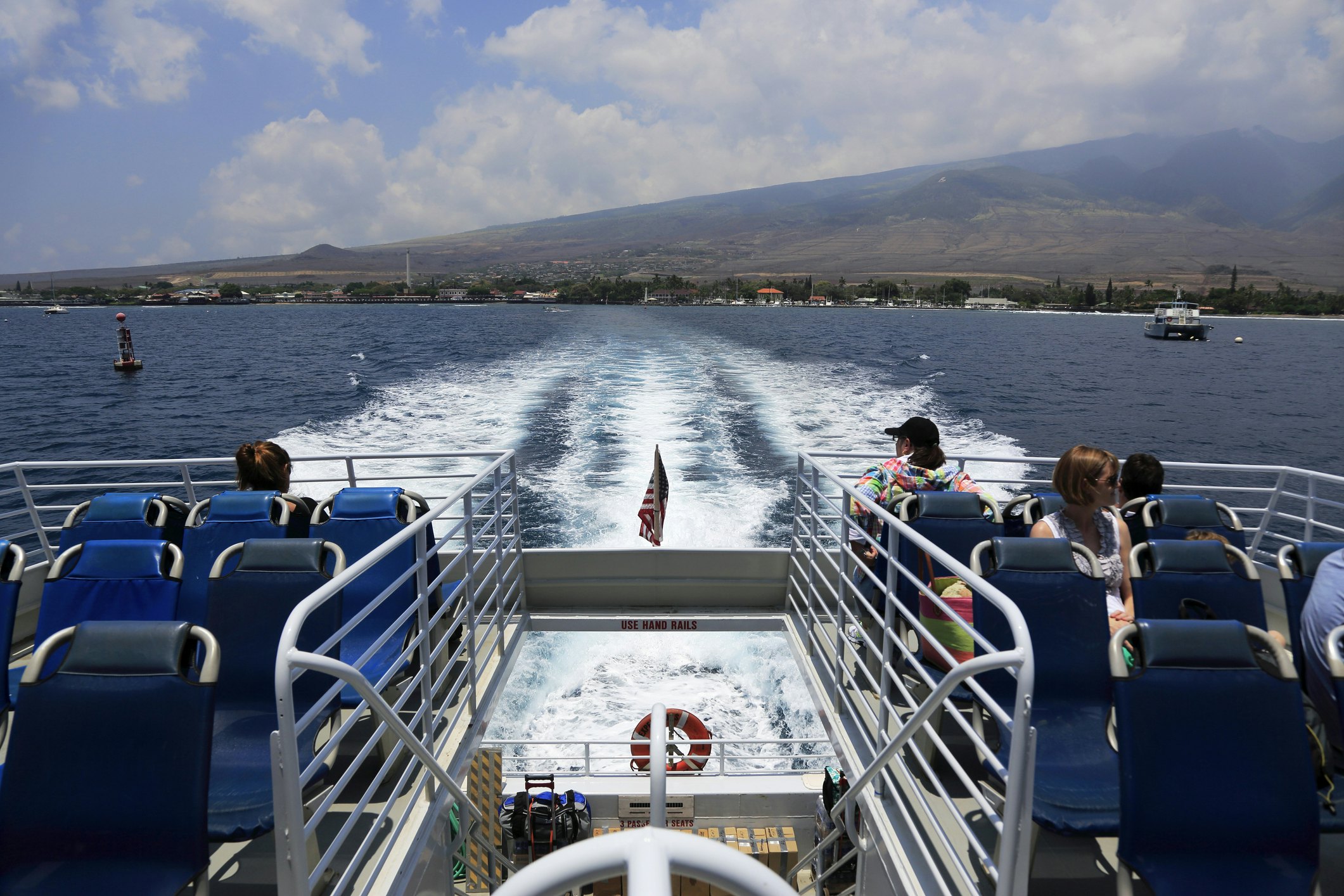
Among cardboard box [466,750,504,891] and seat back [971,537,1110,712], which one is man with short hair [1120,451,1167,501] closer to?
seat back [971,537,1110,712]

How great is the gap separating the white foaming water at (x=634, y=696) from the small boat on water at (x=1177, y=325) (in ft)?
248

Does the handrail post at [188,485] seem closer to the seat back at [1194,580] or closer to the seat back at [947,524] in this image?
the seat back at [947,524]

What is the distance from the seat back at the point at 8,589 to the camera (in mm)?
2568

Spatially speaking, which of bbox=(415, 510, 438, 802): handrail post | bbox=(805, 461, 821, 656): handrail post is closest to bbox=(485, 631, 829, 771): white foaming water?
bbox=(805, 461, 821, 656): handrail post

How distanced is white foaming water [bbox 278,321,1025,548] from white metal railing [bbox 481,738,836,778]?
1.56 meters

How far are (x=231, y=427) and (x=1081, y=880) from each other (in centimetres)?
2734

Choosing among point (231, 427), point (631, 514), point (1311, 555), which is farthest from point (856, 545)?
point (231, 427)

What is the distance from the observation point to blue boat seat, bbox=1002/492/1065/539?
3.49m

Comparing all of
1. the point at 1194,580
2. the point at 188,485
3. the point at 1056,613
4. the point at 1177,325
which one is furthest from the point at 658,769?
the point at 1177,325

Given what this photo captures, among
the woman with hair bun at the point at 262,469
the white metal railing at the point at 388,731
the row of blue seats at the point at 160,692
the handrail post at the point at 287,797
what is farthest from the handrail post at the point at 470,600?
the handrail post at the point at 287,797

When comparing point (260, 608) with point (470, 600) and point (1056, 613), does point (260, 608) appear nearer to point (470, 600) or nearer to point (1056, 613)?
point (470, 600)

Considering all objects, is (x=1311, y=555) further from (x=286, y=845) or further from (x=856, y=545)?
(x=286, y=845)

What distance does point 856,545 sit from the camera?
13.7ft

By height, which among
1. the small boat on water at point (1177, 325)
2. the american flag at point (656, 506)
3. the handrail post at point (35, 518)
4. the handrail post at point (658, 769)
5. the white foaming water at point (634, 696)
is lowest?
the white foaming water at point (634, 696)
